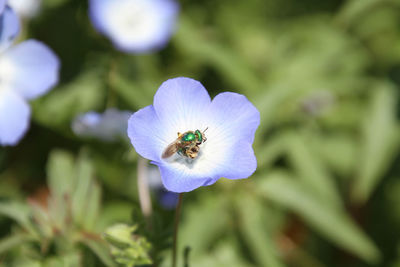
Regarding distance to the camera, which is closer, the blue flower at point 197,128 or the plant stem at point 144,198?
the blue flower at point 197,128

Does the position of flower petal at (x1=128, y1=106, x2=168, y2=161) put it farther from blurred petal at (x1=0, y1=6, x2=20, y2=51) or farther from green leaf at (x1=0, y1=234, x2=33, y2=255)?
blurred petal at (x1=0, y1=6, x2=20, y2=51)

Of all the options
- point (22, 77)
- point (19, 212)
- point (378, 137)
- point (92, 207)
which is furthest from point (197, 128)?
point (378, 137)

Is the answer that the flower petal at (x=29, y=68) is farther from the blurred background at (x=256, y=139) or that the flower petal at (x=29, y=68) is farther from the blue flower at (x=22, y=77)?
the blurred background at (x=256, y=139)

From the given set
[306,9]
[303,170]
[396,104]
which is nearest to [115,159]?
[303,170]

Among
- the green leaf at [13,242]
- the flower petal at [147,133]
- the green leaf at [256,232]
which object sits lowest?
the green leaf at [256,232]

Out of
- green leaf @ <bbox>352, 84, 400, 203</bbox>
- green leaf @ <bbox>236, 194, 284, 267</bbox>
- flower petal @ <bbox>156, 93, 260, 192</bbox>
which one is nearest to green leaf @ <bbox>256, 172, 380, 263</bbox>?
green leaf @ <bbox>236, 194, 284, 267</bbox>

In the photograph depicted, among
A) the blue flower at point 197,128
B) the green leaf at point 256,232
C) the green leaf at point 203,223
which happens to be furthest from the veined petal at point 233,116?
the green leaf at point 256,232
